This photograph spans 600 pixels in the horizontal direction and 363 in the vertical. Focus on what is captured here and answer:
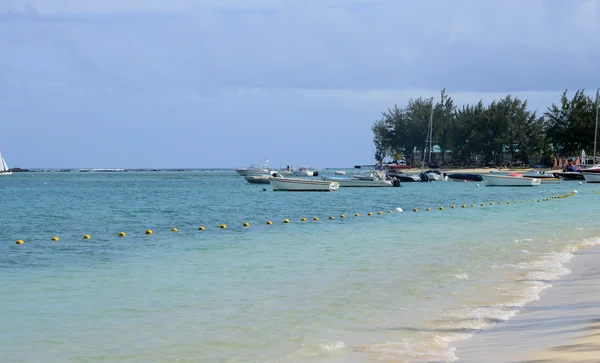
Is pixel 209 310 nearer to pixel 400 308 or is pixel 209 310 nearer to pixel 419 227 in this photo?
pixel 400 308

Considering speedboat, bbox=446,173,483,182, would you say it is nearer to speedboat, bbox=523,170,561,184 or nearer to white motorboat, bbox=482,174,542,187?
speedboat, bbox=523,170,561,184

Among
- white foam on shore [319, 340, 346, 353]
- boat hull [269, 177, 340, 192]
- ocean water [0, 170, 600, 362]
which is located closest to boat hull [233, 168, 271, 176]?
boat hull [269, 177, 340, 192]

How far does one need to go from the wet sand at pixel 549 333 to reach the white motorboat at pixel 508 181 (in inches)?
3034

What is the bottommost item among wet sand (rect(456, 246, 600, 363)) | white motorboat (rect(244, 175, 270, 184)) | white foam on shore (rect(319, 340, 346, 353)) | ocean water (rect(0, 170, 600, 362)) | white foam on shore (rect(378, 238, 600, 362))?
white motorboat (rect(244, 175, 270, 184))

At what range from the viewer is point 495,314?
12883 millimetres

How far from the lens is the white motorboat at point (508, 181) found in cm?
8969

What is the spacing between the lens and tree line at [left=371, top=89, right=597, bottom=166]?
5177 inches

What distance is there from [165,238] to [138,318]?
703 inches

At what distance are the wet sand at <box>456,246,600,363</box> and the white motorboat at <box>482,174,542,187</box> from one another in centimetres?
7707

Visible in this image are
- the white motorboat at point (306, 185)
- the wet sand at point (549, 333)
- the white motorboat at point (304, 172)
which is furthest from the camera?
the white motorboat at point (304, 172)

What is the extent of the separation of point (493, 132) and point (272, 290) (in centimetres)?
13503

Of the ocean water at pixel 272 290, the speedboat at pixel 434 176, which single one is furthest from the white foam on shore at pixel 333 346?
the speedboat at pixel 434 176

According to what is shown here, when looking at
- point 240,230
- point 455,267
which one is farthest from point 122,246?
point 455,267

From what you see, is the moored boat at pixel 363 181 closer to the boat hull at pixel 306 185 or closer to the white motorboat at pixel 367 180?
the white motorboat at pixel 367 180
